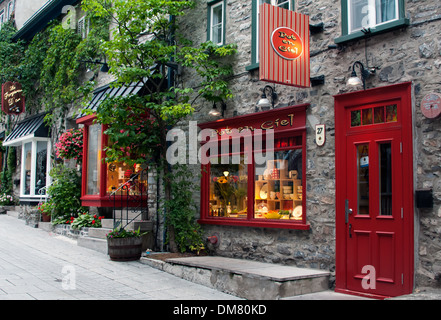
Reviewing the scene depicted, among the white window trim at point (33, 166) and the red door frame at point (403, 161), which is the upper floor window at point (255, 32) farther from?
the white window trim at point (33, 166)

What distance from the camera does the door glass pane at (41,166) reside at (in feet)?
57.9

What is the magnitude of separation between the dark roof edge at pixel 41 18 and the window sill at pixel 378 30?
12.1 m

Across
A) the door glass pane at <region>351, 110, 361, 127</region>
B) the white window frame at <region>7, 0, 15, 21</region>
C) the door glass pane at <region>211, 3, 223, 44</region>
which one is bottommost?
the door glass pane at <region>351, 110, 361, 127</region>

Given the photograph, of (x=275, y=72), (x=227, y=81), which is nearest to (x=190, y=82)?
(x=227, y=81)

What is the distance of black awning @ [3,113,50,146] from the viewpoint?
17219mm

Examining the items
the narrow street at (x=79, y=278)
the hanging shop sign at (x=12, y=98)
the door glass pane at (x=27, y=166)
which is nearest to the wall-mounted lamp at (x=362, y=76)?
the narrow street at (x=79, y=278)

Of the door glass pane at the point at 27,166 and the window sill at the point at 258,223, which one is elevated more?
the door glass pane at the point at 27,166

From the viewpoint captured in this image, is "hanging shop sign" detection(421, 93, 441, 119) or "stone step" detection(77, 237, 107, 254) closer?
"hanging shop sign" detection(421, 93, 441, 119)

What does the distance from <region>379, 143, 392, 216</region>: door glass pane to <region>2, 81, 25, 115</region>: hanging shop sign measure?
16075 millimetres

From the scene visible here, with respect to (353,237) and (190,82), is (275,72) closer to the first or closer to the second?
(353,237)

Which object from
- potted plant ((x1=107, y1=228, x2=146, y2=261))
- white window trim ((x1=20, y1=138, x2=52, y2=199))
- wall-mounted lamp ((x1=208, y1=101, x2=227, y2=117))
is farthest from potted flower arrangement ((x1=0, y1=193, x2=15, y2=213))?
wall-mounted lamp ((x1=208, y1=101, x2=227, y2=117))

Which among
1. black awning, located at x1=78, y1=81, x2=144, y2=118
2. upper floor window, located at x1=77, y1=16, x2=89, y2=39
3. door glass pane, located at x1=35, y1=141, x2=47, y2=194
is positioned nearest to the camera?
black awning, located at x1=78, y1=81, x2=144, y2=118

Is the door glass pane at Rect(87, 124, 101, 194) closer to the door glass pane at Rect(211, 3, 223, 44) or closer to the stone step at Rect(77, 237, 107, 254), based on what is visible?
the stone step at Rect(77, 237, 107, 254)

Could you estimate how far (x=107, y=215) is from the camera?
530 inches
